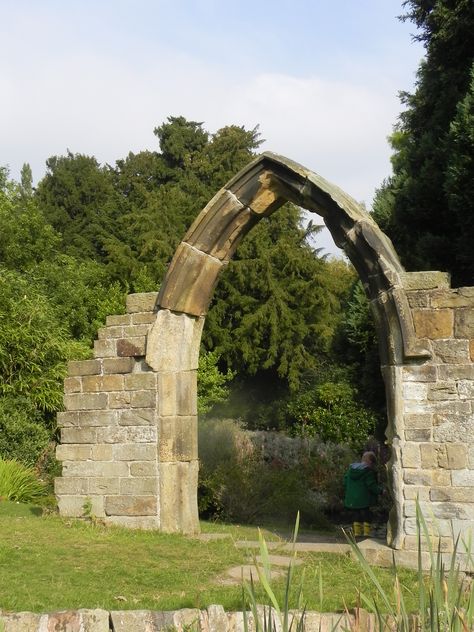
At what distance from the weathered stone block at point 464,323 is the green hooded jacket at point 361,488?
2997 millimetres

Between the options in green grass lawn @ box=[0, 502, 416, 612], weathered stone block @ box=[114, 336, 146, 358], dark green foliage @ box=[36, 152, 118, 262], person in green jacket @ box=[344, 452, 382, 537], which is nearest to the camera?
green grass lawn @ box=[0, 502, 416, 612]

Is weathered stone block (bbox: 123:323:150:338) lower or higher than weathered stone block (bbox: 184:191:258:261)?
lower

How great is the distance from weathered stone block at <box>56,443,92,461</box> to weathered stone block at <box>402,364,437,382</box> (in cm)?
365

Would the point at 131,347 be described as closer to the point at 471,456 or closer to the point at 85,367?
the point at 85,367

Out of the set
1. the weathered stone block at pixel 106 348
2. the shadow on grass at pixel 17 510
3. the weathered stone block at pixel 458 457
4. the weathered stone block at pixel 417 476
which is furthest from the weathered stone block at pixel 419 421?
the shadow on grass at pixel 17 510

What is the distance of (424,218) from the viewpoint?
38.9 ft

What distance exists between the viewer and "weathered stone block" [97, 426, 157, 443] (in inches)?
339

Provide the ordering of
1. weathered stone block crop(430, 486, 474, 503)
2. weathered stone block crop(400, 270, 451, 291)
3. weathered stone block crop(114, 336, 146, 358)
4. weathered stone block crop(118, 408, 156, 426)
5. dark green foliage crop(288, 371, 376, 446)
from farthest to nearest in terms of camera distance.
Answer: dark green foliage crop(288, 371, 376, 446) → weathered stone block crop(114, 336, 146, 358) → weathered stone block crop(118, 408, 156, 426) → weathered stone block crop(400, 270, 451, 291) → weathered stone block crop(430, 486, 474, 503)

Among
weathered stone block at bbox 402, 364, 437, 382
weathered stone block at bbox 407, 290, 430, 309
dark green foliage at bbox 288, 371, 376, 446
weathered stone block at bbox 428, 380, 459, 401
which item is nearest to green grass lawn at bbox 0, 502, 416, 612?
weathered stone block at bbox 428, 380, 459, 401

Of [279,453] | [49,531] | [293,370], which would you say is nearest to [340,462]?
[279,453]

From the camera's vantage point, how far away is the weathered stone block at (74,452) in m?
8.93

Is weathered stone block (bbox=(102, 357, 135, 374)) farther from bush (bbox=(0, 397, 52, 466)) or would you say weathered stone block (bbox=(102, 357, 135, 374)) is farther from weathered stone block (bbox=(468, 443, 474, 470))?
bush (bbox=(0, 397, 52, 466))

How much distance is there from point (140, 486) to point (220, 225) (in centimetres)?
289

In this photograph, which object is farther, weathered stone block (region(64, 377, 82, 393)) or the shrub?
the shrub
